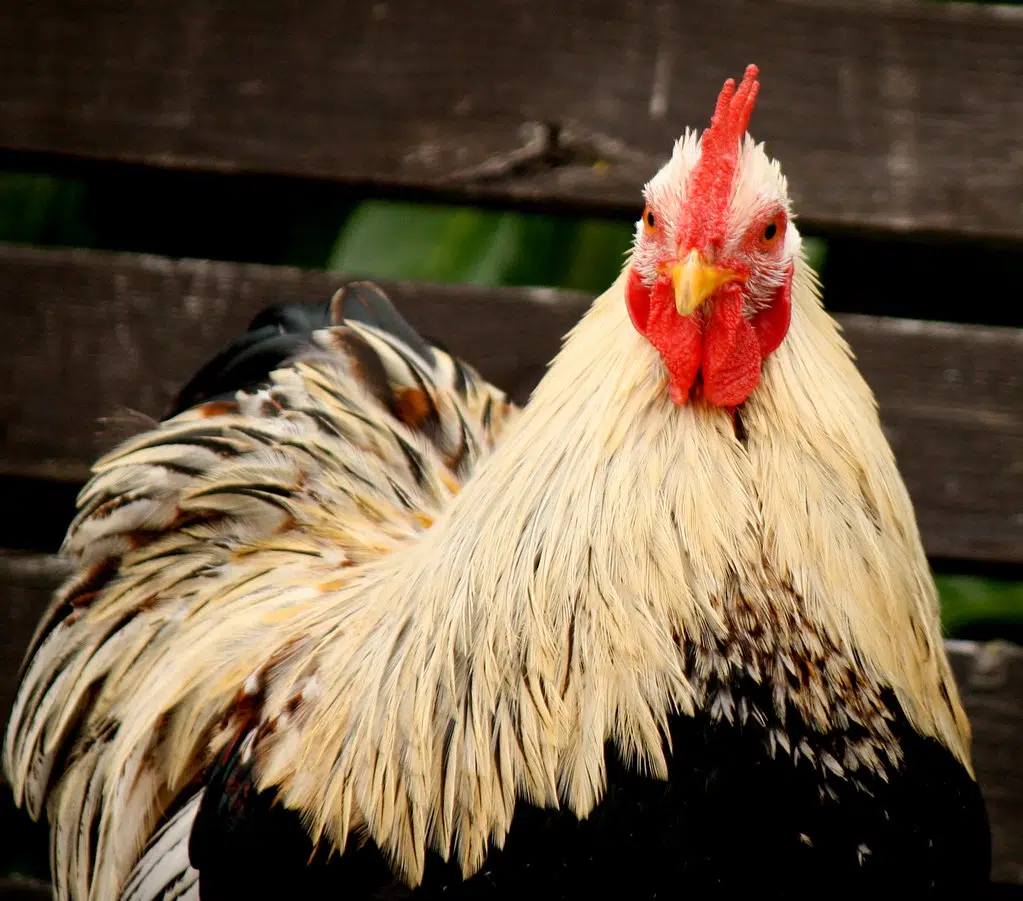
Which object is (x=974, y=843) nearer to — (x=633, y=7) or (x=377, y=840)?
(x=377, y=840)

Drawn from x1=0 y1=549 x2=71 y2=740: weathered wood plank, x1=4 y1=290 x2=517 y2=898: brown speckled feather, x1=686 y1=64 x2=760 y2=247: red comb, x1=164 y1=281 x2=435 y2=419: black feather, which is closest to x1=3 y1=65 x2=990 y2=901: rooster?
x1=686 y1=64 x2=760 y2=247: red comb

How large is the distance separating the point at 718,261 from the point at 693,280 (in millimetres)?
73

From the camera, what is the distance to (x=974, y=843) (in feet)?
4.85

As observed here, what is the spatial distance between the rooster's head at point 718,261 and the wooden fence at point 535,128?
2.62ft

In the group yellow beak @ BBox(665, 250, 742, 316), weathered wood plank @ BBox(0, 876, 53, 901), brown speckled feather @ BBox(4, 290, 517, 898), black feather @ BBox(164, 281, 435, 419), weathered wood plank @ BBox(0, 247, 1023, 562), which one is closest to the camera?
yellow beak @ BBox(665, 250, 742, 316)

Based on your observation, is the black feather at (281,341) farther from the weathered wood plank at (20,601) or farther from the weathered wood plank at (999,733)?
the weathered wood plank at (999,733)

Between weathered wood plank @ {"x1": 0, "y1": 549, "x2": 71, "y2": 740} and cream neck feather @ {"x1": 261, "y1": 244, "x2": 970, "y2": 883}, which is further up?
cream neck feather @ {"x1": 261, "y1": 244, "x2": 970, "y2": 883}

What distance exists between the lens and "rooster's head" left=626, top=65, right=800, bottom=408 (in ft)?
4.43

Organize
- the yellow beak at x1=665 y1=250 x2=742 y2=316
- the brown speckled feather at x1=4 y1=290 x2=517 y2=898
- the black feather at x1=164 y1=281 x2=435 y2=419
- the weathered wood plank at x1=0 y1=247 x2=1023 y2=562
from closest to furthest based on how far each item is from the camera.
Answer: the yellow beak at x1=665 y1=250 x2=742 y2=316 < the brown speckled feather at x1=4 y1=290 x2=517 y2=898 < the black feather at x1=164 y1=281 x2=435 y2=419 < the weathered wood plank at x1=0 y1=247 x2=1023 y2=562

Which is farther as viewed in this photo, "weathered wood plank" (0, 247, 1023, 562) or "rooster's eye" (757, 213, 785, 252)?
"weathered wood plank" (0, 247, 1023, 562)

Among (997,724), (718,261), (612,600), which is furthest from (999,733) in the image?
(718,261)

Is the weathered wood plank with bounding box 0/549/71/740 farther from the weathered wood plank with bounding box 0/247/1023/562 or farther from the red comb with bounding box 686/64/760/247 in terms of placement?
the red comb with bounding box 686/64/760/247

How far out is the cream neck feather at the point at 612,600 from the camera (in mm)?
1356

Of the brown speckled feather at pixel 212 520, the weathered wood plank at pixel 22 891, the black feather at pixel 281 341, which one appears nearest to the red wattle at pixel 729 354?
the brown speckled feather at pixel 212 520
